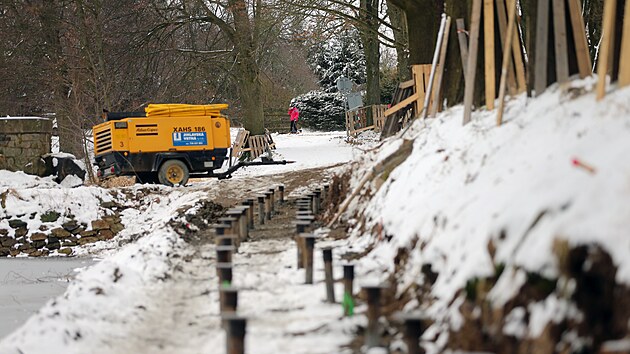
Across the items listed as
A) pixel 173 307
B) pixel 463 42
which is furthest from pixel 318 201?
pixel 173 307

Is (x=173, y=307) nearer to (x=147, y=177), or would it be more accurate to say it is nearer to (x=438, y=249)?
(x=438, y=249)

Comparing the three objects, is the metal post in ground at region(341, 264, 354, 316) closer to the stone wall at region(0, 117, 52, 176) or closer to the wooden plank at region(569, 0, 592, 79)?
the wooden plank at region(569, 0, 592, 79)

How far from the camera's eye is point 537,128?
730cm

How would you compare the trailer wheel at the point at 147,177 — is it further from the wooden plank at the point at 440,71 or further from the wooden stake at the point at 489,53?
the wooden stake at the point at 489,53

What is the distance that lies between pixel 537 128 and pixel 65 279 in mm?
9150

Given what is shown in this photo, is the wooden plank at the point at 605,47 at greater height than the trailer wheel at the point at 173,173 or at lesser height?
greater

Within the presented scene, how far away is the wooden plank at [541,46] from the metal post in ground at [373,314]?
3699 mm

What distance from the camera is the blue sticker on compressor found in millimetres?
22625

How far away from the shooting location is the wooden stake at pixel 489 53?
31.6 feet

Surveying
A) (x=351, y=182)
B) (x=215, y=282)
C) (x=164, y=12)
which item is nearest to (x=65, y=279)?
(x=351, y=182)

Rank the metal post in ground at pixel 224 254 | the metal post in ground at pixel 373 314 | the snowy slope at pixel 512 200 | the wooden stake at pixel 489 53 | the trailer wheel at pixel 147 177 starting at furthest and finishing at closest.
Answer: the trailer wheel at pixel 147 177 < the wooden stake at pixel 489 53 < the metal post in ground at pixel 224 254 < the metal post in ground at pixel 373 314 < the snowy slope at pixel 512 200

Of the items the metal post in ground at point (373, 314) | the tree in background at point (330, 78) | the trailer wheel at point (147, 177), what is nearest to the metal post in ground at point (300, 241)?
the metal post in ground at point (373, 314)

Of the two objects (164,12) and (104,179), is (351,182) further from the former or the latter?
(164,12)

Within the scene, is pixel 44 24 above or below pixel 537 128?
above
